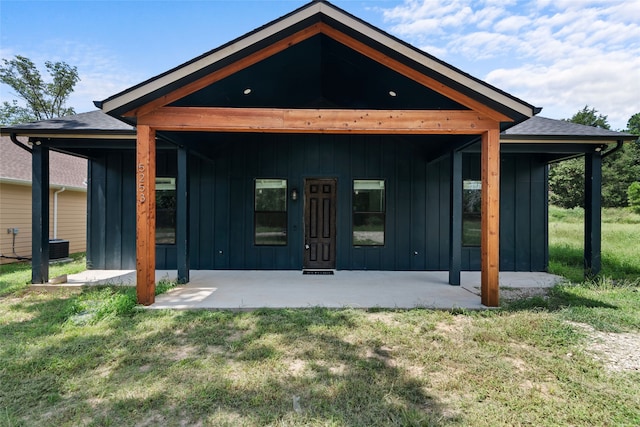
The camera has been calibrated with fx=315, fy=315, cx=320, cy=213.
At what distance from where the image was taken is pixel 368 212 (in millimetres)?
7297

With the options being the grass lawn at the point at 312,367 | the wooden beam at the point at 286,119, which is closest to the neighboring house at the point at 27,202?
the grass lawn at the point at 312,367

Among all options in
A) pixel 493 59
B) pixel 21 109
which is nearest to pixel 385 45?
pixel 493 59

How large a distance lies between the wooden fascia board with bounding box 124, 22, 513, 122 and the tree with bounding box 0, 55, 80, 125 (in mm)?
25373

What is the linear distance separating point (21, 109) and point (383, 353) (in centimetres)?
3010

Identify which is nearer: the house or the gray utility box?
the house

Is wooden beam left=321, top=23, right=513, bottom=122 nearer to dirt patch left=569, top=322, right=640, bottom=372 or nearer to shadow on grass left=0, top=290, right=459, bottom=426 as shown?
dirt patch left=569, top=322, right=640, bottom=372

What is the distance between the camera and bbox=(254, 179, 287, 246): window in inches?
287

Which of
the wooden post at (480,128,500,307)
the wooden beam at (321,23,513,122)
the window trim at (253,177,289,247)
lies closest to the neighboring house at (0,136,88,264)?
the window trim at (253,177,289,247)

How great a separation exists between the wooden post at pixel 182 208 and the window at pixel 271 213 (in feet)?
5.95

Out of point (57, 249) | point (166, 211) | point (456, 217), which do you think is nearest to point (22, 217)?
point (57, 249)

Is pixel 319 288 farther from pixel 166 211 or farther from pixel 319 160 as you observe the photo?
pixel 166 211

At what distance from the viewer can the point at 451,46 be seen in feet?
34.9

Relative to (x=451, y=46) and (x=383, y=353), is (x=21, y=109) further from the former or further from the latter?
(x=383, y=353)

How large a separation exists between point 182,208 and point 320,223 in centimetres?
298
